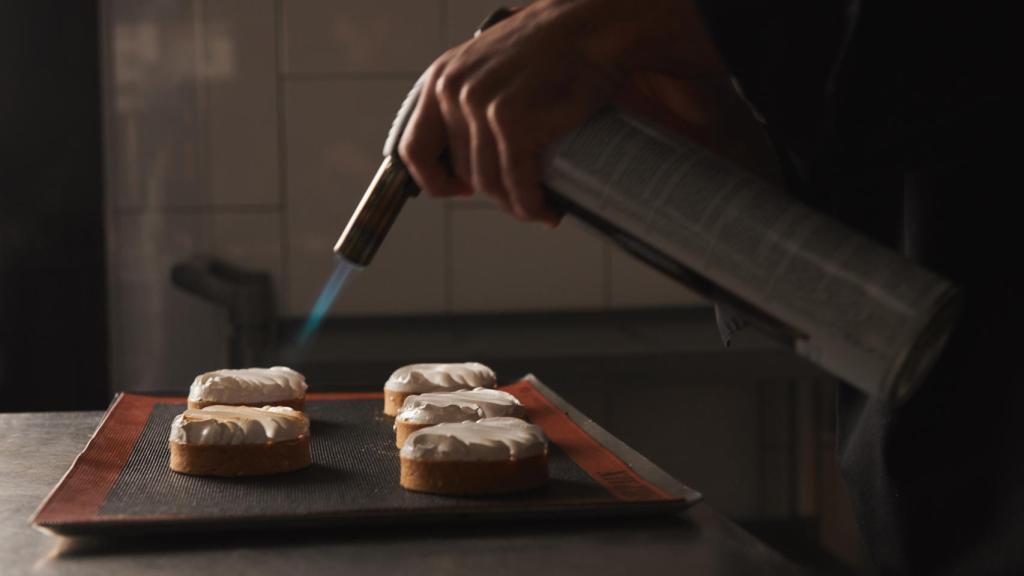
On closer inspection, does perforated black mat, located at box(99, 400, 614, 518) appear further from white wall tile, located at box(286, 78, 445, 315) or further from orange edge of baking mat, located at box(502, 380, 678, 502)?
white wall tile, located at box(286, 78, 445, 315)

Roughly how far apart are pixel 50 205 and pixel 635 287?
1.02 m

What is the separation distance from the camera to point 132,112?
2.23 m

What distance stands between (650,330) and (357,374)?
549 mm

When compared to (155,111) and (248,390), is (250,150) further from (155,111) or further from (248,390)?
(248,390)

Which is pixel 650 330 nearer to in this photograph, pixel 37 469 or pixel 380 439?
pixel 380 439

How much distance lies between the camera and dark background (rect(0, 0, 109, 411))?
204 cm

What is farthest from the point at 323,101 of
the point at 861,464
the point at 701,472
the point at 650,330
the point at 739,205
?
the point at 739,205

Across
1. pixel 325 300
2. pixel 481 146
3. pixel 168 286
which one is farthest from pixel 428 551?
pixel 168 286

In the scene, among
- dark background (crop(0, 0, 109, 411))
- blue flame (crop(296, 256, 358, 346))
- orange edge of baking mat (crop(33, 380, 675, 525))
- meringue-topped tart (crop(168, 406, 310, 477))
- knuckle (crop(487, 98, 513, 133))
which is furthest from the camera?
blue flame (crop(296, 256, 358, 346))

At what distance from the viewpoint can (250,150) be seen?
87.8 inches

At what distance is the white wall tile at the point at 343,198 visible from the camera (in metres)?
2.24

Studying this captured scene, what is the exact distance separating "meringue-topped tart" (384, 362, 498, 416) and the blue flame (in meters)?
0.96

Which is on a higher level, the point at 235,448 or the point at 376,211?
the point at 376,211

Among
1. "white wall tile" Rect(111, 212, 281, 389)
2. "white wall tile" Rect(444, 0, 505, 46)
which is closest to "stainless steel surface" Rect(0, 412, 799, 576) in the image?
"white wall tile" Rect(111, 212, 281, 389)
